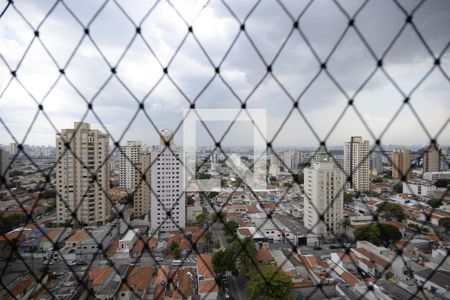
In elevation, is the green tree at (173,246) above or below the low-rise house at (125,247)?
below

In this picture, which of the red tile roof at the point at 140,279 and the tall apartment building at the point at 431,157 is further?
the red tile roof at the point at 140,279

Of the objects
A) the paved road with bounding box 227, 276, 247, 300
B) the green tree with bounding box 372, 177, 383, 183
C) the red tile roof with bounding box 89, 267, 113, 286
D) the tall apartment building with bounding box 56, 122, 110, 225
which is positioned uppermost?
the tall apartment building with bounding box 56, 122, 110, 225

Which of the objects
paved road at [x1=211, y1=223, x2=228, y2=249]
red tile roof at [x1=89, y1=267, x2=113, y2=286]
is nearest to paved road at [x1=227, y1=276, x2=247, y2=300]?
paved road at [x1=211, y1=223, x2=228, y2=249]

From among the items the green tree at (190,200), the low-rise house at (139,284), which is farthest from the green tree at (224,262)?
the green tree at (190,200)

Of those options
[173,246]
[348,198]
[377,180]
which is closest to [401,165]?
[173,246]

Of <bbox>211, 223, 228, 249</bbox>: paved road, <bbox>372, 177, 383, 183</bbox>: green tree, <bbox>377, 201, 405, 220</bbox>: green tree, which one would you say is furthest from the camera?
<bbox>372, 177, 383, 183</bbox>: green tree

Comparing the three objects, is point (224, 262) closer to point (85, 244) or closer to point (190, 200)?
point (85, 244)

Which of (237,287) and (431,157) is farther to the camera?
(431,157)

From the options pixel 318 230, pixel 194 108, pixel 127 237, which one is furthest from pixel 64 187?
pixel 194 108

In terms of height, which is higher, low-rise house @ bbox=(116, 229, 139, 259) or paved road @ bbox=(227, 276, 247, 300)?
low-rise house @ bbox=(116, 229, 139, 259)

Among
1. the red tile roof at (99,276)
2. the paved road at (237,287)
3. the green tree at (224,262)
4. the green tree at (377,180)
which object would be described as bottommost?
the paved road at (237,287)

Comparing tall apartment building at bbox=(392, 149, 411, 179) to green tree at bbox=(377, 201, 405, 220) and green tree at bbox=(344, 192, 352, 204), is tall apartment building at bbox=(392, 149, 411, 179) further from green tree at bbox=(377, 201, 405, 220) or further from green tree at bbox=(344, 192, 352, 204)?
green tree at bbox=(344, 192, 352, 204)

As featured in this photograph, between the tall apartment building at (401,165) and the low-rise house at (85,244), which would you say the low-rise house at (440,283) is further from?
the low-rise house at (85,244)
